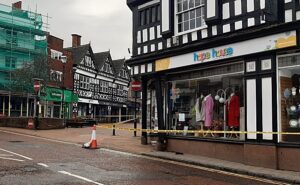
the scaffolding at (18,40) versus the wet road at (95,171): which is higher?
the scaffolding at (18,40)

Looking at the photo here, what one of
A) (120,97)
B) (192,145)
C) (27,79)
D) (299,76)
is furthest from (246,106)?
(120,97)

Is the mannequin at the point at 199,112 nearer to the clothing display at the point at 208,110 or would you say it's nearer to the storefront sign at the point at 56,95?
the clothing display at the point at 208,110

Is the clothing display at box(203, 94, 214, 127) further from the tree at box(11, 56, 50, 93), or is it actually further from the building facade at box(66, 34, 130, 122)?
the building facade at box(66, 34, 130, 122)

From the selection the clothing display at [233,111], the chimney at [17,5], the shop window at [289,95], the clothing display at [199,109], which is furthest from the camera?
the chimney at [17,5]

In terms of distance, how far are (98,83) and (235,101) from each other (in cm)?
4495

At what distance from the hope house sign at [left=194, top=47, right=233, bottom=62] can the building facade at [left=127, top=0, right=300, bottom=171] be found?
4 centimetres

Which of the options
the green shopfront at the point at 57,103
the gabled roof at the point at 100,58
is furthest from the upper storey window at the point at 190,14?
the gabled roof at the point at 100,58

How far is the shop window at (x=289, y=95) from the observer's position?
13.0 metres

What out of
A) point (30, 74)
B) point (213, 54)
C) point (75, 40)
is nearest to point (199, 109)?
point (213, 54)

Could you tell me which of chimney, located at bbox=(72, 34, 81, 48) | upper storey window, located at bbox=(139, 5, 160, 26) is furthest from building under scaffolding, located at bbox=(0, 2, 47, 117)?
upper storey window, located at bbox=(139, 5, 160, 26)

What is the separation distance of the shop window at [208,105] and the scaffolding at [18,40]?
87.1ft

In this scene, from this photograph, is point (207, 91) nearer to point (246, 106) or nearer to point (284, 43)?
point (246, 106)

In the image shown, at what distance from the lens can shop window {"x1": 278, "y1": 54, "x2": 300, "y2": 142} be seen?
42.5 feet

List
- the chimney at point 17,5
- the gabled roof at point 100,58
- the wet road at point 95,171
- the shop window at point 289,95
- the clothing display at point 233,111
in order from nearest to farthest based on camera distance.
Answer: the wet road at point 95,171 < the shop window at point 289,95 < the clothing display at point 233,111 < the chimney at point 17,5 < the gabled roof at point 100,58
